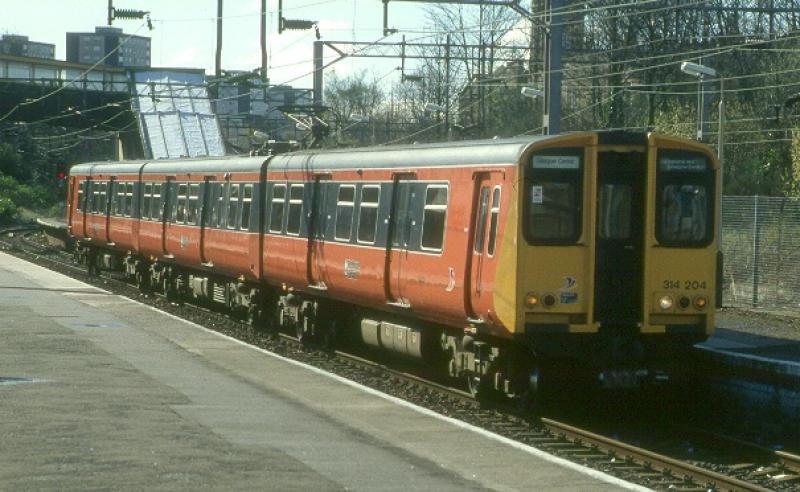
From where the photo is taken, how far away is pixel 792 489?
12.8 metres

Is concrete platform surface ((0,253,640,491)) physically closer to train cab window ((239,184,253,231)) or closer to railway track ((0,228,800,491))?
railway track ((0,228,800,491))

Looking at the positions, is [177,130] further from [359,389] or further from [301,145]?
[359,389]

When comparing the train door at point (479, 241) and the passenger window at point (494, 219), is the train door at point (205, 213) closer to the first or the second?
the train door at point (479, 241)

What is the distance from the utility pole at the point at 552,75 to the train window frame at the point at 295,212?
3.75 meters

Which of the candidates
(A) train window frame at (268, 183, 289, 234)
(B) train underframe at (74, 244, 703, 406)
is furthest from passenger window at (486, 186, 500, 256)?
(A) train window frame at (268, 183, 289, 234)

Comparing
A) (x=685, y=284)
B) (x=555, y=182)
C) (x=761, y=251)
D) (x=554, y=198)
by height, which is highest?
(x=555, y=182)

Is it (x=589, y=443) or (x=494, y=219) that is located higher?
(x=494, y=219)

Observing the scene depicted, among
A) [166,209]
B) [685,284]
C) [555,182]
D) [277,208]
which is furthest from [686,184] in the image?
[166,209]

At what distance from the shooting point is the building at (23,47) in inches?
6388

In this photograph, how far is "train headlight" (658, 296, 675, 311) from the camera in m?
15.8

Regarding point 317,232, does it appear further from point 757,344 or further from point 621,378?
point 621,378

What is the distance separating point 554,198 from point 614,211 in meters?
0.75

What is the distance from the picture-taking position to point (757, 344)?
21734 millimetres

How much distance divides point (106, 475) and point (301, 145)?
691 inches
